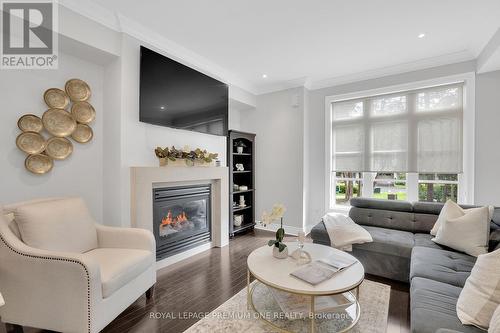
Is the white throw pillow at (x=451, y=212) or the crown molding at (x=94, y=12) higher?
the crown molding at (x=94, y=12)

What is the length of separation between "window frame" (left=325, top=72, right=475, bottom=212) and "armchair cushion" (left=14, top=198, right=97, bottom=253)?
3.59 metres

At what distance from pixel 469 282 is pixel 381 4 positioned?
2371 millimetres

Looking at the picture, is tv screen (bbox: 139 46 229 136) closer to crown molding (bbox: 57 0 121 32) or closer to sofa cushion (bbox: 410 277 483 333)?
crown molding (bbox: 57 0 121 32)

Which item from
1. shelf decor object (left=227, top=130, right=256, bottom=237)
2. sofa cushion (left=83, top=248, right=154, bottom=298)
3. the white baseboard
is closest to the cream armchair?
sofa cushion (left=83, top=248, right=154, bottom=298)

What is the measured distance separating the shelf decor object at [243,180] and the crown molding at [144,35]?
107 cm

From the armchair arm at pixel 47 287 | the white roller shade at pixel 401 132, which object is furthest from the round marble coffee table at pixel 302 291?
the white roller shade at pixel 401 132

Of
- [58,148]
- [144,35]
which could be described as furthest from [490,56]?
[58,148]

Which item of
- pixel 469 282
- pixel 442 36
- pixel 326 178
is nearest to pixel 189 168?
pixel 326 178

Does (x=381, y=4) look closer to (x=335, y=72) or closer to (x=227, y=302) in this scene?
(x=335, y=72)

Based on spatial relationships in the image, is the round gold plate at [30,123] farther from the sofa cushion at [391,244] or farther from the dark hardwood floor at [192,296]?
the sofa cushion at [391,244]

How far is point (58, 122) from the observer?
91.8 inches

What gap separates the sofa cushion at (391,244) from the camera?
7.80 feet

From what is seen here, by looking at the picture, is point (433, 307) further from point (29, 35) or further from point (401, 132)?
point (29, 35)

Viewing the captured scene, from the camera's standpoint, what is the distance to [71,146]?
243 centimetres
